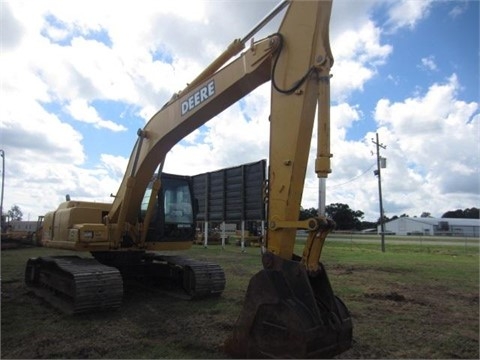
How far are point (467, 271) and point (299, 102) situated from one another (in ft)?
37.0

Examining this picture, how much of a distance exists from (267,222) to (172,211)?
14.6 feet

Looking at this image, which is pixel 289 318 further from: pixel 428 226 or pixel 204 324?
pixel 428 226

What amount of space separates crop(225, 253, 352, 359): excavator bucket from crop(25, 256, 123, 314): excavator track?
3069 millimetres

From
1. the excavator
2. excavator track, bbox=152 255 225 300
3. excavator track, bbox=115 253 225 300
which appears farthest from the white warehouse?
the excavator

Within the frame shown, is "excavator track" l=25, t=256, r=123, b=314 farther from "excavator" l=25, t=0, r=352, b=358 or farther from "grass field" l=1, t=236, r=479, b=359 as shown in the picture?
"grass field" l=1, t=236, r=479, b=359

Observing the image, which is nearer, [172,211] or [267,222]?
[267,222]

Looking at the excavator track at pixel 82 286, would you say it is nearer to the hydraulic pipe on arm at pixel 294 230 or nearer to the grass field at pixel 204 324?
the grass field at pixel 204 324

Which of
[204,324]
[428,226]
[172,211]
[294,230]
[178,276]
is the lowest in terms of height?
[204,324]

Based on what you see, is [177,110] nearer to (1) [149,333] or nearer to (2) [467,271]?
(1) [149,333]

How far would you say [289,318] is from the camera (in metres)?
4.39

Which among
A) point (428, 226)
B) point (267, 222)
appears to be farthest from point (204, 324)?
point (428, 226)

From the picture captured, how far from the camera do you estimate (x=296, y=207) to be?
522cm

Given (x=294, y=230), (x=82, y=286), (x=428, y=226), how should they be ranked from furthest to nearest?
(x=428, y=226) → (x=82, y=286) → (x=294, y=230)

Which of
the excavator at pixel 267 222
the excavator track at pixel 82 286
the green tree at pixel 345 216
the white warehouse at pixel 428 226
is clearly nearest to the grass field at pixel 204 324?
the excavator track at pixel 82 286
